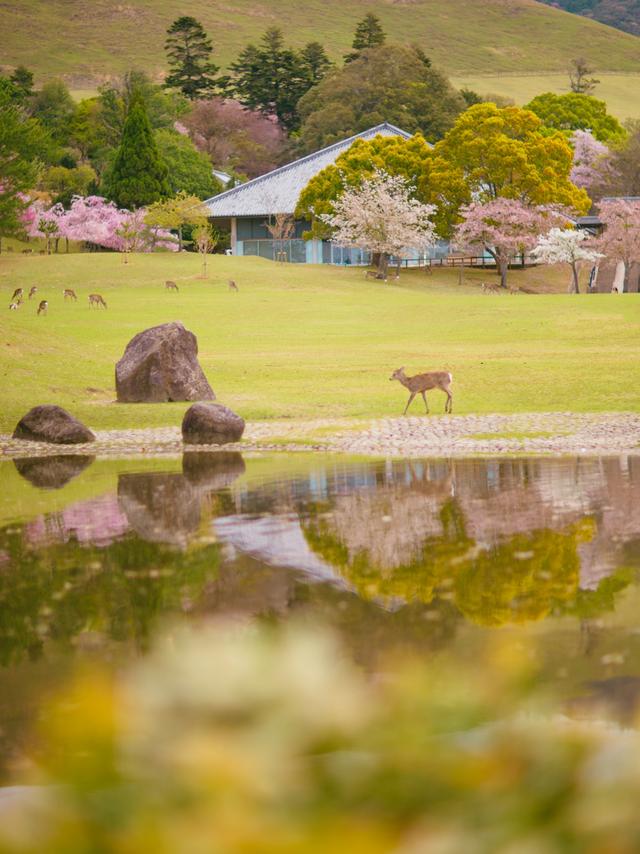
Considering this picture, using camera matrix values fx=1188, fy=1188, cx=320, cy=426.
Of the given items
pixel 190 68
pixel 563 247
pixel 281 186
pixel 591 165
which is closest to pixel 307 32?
pixel 190 68

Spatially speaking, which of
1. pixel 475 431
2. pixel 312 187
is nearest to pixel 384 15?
pixel 312 187

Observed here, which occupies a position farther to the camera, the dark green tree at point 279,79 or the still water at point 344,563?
the dark green tree at point 279,79

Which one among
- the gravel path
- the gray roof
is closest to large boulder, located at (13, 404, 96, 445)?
the gravel path

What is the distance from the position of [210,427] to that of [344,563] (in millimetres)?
8662

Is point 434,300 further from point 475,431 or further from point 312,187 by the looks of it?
point 475,431

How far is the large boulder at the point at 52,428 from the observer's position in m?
18.3

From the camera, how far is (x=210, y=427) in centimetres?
1778

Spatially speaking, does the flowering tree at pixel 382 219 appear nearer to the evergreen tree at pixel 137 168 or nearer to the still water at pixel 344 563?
the evergreen tree at pixel 137 168

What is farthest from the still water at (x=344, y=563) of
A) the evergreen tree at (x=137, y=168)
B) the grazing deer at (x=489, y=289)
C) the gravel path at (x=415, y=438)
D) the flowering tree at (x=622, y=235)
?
the evergreen tree at (x=137, y=168)

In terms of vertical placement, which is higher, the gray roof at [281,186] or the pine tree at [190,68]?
the pine tree at [190,68]

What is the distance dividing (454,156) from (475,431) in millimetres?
44708

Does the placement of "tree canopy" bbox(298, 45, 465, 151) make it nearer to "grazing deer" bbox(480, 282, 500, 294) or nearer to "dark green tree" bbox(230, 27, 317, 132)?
"dark green tree" bbox(230, 27, 317, 132)

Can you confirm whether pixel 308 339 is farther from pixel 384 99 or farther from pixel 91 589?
pixel 384 99

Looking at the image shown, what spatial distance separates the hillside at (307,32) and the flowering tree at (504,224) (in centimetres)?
9621
